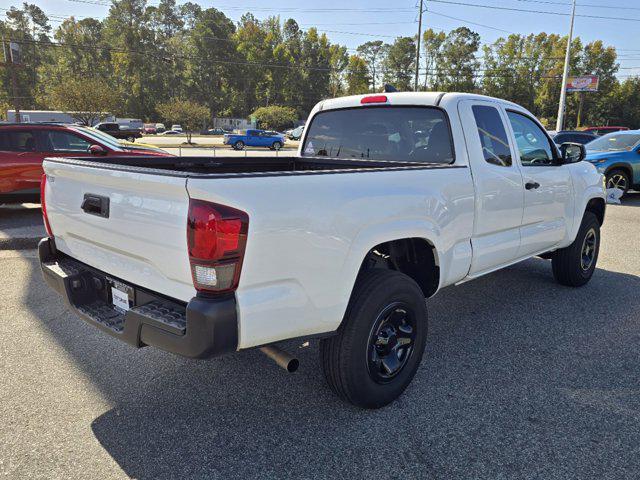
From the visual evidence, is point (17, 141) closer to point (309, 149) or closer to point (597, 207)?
point (309, 149)

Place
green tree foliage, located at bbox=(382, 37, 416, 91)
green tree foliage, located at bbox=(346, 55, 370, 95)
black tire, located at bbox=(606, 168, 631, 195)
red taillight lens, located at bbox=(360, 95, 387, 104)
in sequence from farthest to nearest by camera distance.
A: 1. green tree foliage, located at bbox=(382, 37, 416, 91)
2. green tree foliage, located at bbox=(346, 55, 370, 95)
3. black tire, located at bbox=(606, 168, 631, 195)
4. red taillight lens, located at bbox=(360, 95, 387, 104)

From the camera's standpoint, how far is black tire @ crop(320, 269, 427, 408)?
258 centimetres

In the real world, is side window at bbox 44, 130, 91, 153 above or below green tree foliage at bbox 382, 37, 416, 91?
below

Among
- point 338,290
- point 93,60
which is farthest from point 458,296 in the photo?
point 93,60

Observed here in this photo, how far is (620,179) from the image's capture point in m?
11.7

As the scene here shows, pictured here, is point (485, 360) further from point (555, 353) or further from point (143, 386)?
point (143, 386)

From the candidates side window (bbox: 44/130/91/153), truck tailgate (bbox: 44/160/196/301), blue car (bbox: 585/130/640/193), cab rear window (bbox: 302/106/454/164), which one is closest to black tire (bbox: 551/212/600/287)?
cab rear window (bbox: 302/106/454/164)

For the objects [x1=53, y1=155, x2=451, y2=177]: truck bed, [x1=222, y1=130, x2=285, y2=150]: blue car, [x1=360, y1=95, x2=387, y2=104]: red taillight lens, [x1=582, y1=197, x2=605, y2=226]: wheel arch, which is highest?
[x1=360, y1=95, x2=387, y2=104]: red taillight lens

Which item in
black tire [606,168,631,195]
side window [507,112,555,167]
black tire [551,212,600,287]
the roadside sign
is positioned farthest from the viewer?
the roadside sign

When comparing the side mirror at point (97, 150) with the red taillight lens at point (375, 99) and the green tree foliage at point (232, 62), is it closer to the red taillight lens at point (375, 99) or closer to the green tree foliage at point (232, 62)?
the red taillight lens at point (375, 99)

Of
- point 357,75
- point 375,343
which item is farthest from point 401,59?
point 375,343

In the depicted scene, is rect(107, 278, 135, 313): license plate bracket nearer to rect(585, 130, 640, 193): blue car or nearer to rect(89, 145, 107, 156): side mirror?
rect(89, 145, 107, 156): side mirror

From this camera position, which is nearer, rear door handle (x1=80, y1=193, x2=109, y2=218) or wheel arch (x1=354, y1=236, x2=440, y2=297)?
rear door handle (x1=80, y1=193, x2=109, y2=218)

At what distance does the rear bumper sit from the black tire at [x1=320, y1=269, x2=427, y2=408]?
70 cm
